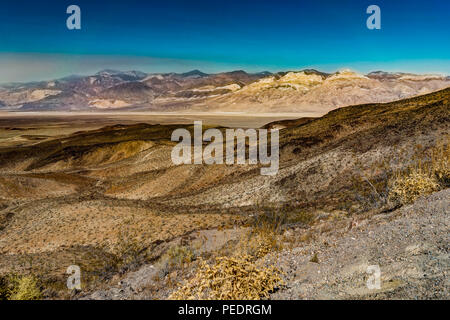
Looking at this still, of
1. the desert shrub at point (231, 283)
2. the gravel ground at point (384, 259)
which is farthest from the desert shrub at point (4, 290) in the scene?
the gravel ground at point (384, 259)

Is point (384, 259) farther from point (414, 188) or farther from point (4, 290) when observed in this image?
point (4, 290)

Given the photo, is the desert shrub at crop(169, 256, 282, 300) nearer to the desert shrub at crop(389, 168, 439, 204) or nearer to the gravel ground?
the gravel ground

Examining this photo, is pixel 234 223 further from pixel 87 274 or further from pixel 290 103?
pixel 290 103

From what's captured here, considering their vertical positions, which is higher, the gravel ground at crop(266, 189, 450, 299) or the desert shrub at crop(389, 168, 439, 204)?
the desert shrub at crop(389, 168, 439, 204)

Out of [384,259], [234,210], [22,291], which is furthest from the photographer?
[234,210]

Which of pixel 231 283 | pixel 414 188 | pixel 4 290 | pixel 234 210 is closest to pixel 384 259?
pixel 231 283

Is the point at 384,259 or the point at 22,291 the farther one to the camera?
the point at 22,291

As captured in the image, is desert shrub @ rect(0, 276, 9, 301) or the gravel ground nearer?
the gravel ground

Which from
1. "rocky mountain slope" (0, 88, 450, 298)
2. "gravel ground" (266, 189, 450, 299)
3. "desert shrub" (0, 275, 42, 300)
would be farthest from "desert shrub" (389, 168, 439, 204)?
"desert shrub" (0, 275, 42, 300)

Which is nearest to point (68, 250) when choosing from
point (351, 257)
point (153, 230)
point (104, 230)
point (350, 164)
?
point (104, 230)
